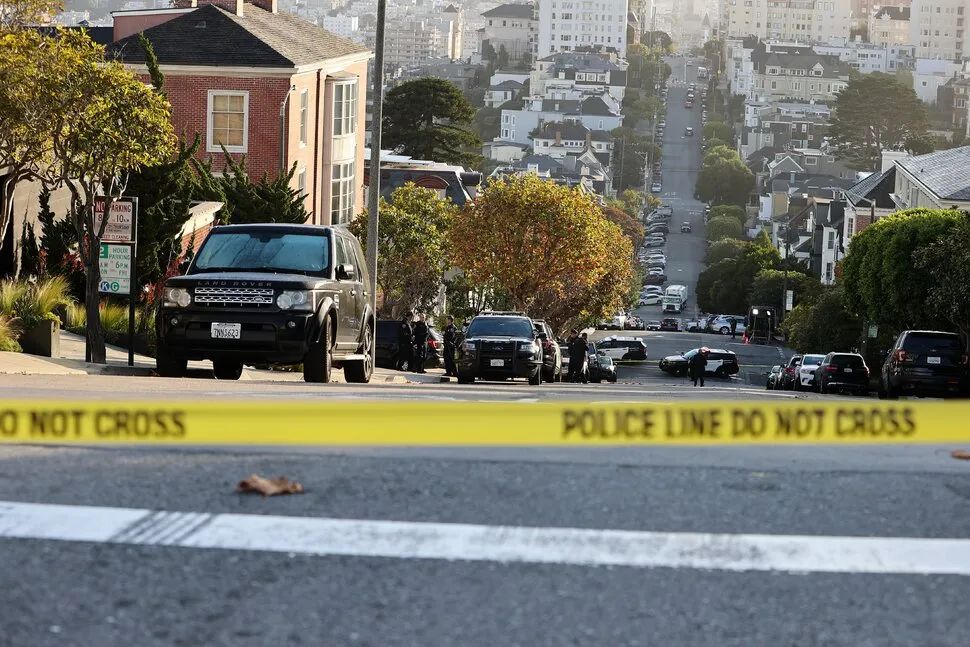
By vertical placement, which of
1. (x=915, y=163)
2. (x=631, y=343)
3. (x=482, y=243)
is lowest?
(x=631, y=343)

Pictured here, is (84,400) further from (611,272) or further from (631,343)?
(631,343)

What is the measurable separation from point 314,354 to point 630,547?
11.9 meters

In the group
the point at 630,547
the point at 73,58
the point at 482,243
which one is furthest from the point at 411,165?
the point at 630,547

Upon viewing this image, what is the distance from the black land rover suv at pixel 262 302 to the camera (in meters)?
16.7

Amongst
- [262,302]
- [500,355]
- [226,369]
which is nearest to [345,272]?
[262,302]

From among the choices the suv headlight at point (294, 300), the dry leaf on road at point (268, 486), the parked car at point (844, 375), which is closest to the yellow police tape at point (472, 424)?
the dry leaf on road at point (268, 486)

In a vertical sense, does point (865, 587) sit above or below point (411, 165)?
below

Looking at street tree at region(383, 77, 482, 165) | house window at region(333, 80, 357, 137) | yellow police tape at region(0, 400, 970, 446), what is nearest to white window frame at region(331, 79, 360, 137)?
house window at region(333, 80, 357, 137)

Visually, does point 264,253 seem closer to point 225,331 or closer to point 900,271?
point 225,331

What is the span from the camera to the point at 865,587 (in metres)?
5.23

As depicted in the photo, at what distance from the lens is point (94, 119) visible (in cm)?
1961

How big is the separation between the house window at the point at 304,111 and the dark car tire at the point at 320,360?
33295 mm

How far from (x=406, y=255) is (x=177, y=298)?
37940mm

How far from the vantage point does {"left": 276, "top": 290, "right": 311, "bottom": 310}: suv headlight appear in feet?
54.7
